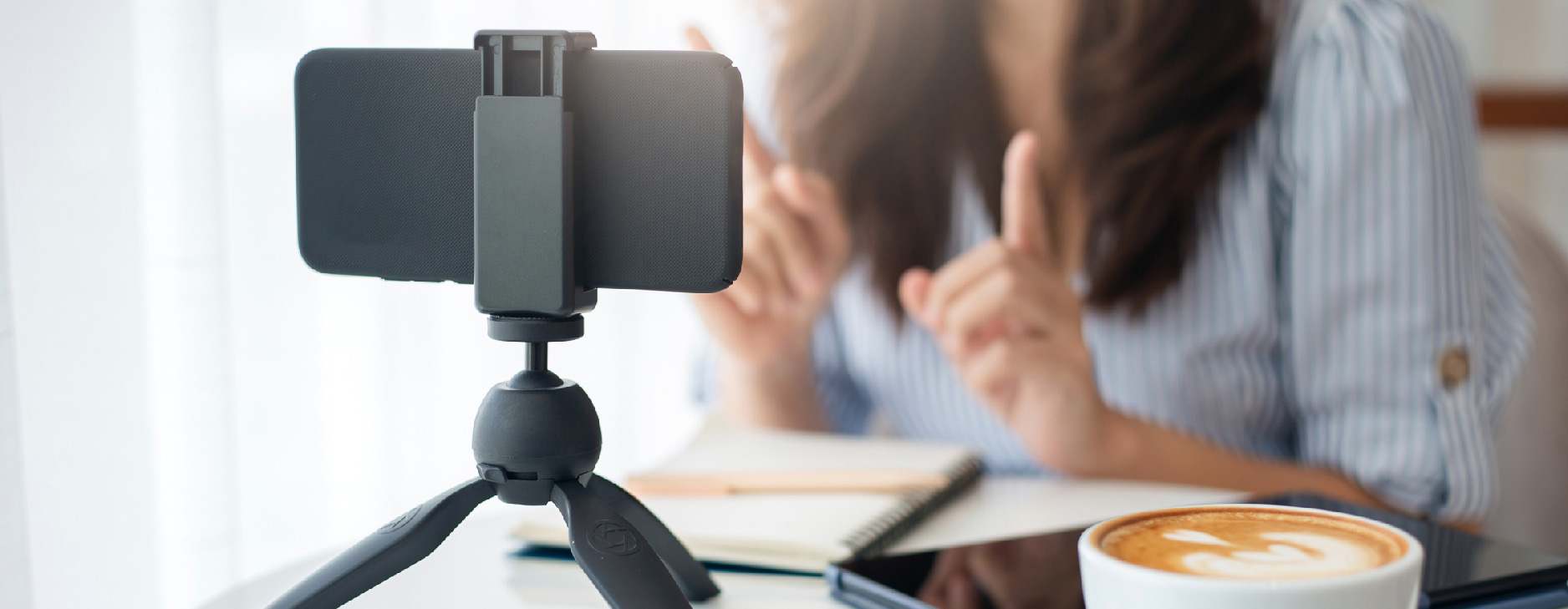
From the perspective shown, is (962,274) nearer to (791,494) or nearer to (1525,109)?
(791,494)

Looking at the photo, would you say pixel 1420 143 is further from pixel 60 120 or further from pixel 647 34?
pixel 60 120

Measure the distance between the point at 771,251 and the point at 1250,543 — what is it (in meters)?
0.41

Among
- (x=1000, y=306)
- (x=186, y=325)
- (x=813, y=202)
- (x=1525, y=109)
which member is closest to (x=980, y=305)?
(x=1000, y=306)

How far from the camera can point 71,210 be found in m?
0.63

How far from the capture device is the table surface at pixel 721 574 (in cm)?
48

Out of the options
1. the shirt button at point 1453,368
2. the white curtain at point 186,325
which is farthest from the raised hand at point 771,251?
the shirt button at point 1453,368

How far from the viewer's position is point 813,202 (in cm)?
70

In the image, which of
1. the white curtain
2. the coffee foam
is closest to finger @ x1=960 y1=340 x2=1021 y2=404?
the coffee foam

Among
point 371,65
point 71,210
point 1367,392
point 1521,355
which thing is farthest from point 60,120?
point 1521,355

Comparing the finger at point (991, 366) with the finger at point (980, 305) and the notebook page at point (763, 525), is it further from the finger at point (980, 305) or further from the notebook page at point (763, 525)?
the notebook page at point (763, 525)

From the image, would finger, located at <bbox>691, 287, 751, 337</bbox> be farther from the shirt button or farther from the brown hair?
the shirt button

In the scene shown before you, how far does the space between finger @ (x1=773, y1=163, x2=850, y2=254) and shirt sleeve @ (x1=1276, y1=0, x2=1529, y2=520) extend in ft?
1.23

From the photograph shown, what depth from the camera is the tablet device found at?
0.42 metres

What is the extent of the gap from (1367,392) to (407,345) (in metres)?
0.76
